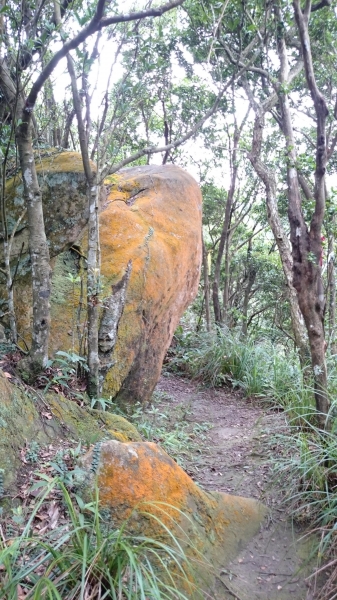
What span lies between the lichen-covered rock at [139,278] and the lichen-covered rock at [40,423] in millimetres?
1108

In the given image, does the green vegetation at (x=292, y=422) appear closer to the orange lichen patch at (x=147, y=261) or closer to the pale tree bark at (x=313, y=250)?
the pale tree bark at (x=313, y=250)

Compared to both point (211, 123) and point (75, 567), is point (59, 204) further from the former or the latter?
point (211, 123)

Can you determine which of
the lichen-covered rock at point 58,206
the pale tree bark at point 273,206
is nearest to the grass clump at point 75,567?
the lichen-covered rock at point 58,206

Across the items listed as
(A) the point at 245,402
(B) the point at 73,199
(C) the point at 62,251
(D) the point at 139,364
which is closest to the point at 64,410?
(D) the point at 139,364

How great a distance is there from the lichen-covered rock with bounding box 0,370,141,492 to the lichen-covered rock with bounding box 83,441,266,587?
1.57 ft

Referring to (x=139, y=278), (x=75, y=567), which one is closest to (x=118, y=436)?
(x=75, y=567)

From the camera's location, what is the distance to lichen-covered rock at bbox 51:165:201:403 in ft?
16.5

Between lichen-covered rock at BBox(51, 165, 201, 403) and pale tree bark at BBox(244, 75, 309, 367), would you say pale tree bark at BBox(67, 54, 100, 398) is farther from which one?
pale tree bark at BBox(244, 75, 309, 367)

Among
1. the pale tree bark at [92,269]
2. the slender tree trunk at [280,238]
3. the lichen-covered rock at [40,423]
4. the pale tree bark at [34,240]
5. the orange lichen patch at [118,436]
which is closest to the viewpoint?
the lichen-covered rock at [40,423]

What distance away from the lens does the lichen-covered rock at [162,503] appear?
2.56 meters

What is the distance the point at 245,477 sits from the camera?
170 inches

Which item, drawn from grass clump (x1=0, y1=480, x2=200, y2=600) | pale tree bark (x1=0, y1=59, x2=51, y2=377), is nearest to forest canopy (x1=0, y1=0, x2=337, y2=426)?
pale tree bark (x1=0, y1=59, x2=51, y2=377)

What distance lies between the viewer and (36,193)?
363 centimetres

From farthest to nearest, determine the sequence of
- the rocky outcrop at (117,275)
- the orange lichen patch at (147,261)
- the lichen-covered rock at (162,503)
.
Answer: the orange lichen patch at (147,261), the rocky outcrop at (117,275), the lichen-covered rock at (162,503)
